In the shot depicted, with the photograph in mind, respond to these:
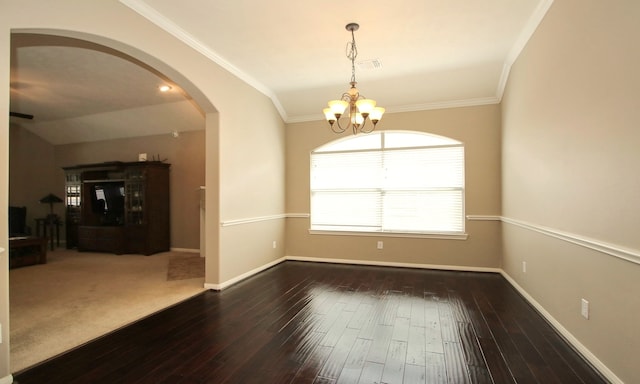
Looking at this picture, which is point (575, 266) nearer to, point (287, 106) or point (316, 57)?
point (316, 57)

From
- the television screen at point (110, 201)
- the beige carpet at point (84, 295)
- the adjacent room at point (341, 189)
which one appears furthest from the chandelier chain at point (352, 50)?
the television screen at point (110, 201)

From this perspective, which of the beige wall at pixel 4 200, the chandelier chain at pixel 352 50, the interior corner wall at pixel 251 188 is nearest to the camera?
the beige wall at pixel 4 200

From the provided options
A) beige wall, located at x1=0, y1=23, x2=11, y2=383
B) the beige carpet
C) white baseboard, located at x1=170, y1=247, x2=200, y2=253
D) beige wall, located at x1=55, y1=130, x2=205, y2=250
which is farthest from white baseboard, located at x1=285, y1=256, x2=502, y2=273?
beige wall, located at x1=0, y1=23, x2=11, y2=383

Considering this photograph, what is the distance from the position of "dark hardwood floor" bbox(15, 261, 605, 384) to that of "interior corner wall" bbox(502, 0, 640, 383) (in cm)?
35

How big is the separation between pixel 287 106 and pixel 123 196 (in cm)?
452

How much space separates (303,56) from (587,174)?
3.19 meters

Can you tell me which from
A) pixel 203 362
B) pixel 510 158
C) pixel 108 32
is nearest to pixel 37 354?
pixel 203 362

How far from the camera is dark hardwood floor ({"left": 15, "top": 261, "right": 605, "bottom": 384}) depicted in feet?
6.93

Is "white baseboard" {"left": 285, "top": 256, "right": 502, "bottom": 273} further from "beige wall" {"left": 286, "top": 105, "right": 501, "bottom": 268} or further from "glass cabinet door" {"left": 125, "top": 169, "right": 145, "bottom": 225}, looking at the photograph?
"glass cabinet door" {"left": 125, "top": 169, "right": 145, "bottom": 225}

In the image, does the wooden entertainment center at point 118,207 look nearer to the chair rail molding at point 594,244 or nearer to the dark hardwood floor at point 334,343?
the dark hardwood floor at point 334,343

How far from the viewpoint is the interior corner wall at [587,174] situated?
6.03 feet

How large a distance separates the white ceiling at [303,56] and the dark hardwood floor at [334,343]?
270 cm

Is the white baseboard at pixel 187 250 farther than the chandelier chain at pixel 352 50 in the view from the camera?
Yes

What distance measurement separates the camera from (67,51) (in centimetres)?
394
